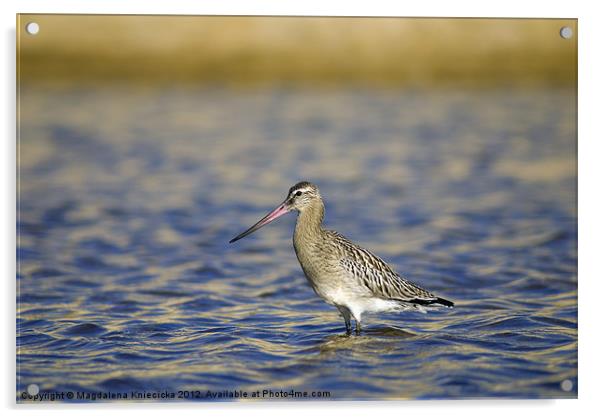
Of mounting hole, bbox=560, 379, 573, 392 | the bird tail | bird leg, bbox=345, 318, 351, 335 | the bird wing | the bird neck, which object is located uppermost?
Answer: the bird neck

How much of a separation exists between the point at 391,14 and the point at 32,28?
2174 mm

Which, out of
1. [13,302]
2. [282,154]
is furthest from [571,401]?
[282,154]

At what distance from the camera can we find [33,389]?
6082 mm

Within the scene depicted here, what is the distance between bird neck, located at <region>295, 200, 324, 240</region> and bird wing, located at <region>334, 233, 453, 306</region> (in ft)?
0.63

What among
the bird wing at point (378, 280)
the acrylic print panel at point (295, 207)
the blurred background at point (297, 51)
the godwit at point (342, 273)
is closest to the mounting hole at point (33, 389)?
the acrylic print panel at point (295, 207)

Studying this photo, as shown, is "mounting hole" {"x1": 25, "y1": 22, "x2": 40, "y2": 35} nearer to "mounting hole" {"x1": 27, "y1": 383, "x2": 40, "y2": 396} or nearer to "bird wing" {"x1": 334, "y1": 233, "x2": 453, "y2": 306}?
"mounting hole" {"x1": 27, "y1": 383, "x2": 40, "y2": 396}

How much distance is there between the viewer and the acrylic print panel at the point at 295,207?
254 inches

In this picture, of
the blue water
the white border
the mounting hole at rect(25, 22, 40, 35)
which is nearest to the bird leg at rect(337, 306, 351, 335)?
the blue water

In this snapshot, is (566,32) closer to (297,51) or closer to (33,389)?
(297,51)

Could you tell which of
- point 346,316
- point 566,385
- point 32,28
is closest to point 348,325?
point 346,316

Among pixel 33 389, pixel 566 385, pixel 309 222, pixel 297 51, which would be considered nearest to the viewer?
pixel 33 389

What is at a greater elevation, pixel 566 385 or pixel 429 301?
pixel 429 301

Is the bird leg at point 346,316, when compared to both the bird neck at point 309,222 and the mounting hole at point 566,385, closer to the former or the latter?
the bird neck at point 309,222

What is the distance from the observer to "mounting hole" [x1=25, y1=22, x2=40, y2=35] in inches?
248
